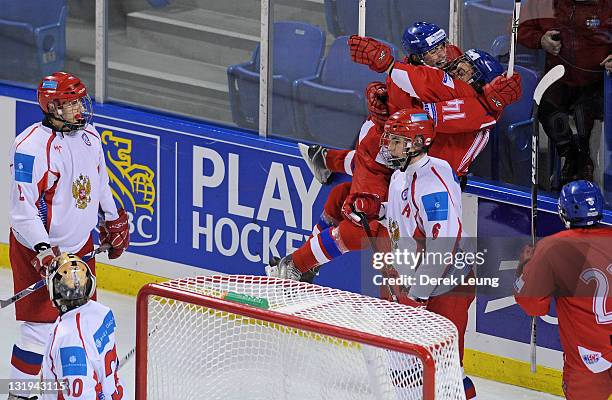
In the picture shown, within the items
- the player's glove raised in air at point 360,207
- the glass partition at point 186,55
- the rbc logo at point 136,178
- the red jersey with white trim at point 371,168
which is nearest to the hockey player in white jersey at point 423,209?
the player's glove raised in air at point 360,207

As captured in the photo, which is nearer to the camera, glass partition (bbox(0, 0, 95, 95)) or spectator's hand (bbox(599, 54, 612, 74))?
spectator's hand (bbox(599, 54, 612, 74))

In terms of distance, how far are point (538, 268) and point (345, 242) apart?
105 cm

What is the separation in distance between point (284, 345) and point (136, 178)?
239 centimetres

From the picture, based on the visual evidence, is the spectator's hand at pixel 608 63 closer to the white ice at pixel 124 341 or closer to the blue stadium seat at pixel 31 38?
the white ice at pixel 124 341

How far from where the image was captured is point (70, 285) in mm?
4590

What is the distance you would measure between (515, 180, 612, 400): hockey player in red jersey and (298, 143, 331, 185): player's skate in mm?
1508

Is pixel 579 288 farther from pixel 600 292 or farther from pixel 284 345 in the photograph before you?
pixel 284 345

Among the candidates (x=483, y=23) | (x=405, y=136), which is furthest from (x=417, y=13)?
(x=405, y=136)

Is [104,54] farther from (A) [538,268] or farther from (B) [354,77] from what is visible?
(A) [538,268]

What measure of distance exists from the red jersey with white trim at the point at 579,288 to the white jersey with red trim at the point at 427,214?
35 cm

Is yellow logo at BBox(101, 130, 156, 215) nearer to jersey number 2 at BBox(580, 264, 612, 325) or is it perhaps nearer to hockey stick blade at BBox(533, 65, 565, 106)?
hockey stick blade at BBox(533, 65, 565, 106)

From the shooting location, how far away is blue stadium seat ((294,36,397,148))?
6.52 metres

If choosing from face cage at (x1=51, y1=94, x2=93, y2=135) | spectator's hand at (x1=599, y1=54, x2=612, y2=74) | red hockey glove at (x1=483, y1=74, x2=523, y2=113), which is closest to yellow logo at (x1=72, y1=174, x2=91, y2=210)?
face cage at (x1=51, y1=94, x2=93, y2=135)

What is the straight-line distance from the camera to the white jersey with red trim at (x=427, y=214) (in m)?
5.26
